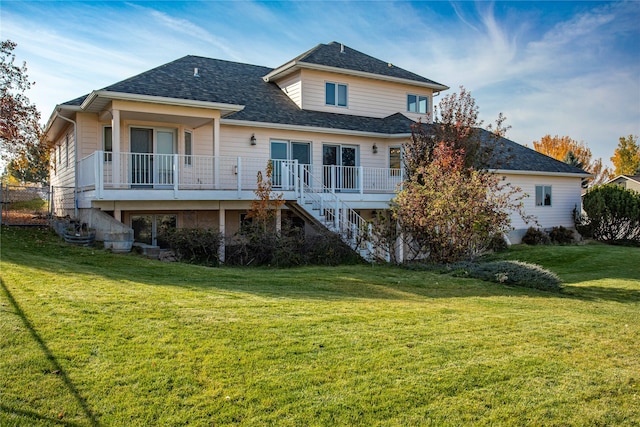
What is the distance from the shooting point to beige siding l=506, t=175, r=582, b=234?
25219 mm

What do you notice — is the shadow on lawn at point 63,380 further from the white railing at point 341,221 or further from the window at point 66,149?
the window at point 66,149

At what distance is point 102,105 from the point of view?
14.9 m

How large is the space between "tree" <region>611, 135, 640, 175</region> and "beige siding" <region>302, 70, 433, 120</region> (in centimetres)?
3871

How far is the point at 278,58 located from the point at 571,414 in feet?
73.3

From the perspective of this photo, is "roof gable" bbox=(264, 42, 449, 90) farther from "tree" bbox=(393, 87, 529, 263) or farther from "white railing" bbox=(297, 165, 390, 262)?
"tree" bbox=(393, 87, 529, 263)

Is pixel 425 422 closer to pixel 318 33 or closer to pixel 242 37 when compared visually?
pixel 242 37

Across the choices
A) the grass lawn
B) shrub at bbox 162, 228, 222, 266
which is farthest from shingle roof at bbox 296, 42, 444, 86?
the grass lawn

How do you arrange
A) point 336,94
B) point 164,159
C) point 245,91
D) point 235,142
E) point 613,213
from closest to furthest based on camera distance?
1. point 164,159
2. point 235,142
3. point 245,91
4. point 336,94
5. point 613,213

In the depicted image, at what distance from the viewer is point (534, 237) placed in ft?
79.7

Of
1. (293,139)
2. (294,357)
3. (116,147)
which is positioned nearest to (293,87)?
(293,139)

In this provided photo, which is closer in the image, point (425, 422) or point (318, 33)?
point (425, 422)

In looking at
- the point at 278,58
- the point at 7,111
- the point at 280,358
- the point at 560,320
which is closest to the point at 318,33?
the point at 278,58

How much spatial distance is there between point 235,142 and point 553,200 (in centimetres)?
1739

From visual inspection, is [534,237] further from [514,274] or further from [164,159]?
[164,159]
